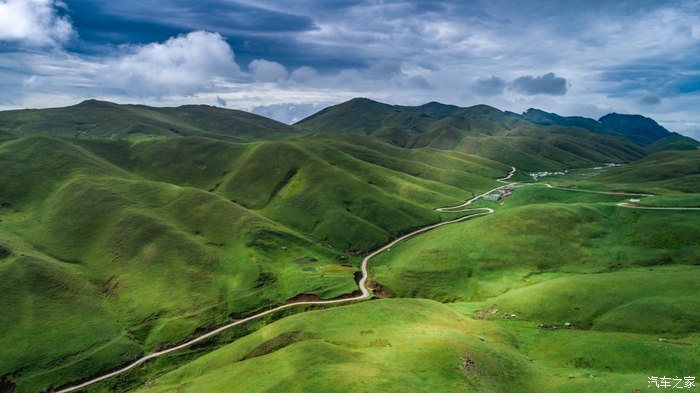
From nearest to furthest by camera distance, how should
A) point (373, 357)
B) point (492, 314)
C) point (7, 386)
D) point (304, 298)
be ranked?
1. point (373, 357)
2. point (7, 386)
3. point (492, 314)
4. point (304, 298)

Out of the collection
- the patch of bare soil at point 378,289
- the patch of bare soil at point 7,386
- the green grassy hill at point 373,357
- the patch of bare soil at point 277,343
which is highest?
the green grassy hill at point 373,357

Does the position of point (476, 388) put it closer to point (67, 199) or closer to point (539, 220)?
point (539, 220)

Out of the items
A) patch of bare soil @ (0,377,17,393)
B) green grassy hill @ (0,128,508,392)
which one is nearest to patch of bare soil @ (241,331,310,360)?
green grassy hill @ (0,128,508,392)

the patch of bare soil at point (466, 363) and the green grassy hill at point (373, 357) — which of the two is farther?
the patch of bare soil at point (466, 363)

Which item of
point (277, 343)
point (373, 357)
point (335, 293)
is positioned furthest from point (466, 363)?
point (335, 293)

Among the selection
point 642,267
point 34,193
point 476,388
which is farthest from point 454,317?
point 34,193

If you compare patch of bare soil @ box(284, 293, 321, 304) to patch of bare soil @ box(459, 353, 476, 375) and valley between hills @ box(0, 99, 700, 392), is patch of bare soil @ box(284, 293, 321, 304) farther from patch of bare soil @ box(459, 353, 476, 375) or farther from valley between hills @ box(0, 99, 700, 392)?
patch of bare soil @ box(459, 353, 476, 375)

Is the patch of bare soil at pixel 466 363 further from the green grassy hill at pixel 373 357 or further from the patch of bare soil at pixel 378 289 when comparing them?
A: the patch of bare soil at pixel 378 289

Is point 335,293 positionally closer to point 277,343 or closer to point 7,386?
point 277,343

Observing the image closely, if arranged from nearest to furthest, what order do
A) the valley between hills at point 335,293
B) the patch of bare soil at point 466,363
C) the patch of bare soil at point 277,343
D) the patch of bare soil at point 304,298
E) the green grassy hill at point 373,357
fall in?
the green grassy hill at point 373,357, the patch of bare soil at point 466,363, the valley between hills at point 335,293, the patch of bare soil at point 277,343, the patch of bare soil at point 304,298

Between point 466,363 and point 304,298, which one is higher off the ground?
point 466,363

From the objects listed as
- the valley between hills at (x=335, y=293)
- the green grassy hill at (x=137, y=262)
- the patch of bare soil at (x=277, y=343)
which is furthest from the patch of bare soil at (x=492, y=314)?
the patch of bare soil at (x=277, y=343)
